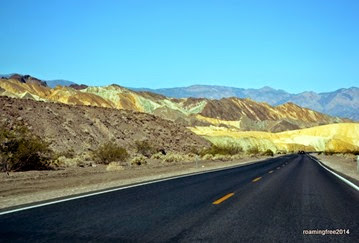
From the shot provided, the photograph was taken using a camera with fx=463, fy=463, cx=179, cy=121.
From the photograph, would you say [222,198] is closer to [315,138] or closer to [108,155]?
[108,155]

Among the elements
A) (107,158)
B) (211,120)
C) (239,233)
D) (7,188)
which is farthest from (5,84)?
(239,233)

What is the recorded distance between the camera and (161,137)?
228 feet

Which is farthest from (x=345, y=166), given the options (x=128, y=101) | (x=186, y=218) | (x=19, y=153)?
(x=128, y=101)

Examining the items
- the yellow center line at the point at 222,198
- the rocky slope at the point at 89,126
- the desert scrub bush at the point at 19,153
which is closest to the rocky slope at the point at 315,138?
the rocky slope at the point at 89,126

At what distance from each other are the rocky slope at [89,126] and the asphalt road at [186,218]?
113 feet

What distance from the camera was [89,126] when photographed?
59.2 meters

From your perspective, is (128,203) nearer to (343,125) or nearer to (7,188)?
(7,188)

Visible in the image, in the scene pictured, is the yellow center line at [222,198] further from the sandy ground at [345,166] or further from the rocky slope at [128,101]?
the rocky slope at [128,101]

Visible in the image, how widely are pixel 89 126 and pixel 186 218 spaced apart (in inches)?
2036

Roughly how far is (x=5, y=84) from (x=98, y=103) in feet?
121

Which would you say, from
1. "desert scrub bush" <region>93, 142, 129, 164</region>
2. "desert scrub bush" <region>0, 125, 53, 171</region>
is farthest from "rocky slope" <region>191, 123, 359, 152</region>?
"desert scrub bush" <region>0, 125, 53, 171</region>

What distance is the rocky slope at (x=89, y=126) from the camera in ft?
165

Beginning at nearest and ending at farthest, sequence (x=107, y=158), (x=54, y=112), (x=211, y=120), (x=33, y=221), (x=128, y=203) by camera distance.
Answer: (x=33, y=221), (x=128, y=203), (x=107, y=158), (x=54, y=112), (x=211, y=120)

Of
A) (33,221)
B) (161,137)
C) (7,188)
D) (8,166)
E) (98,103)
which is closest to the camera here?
(33,221)
